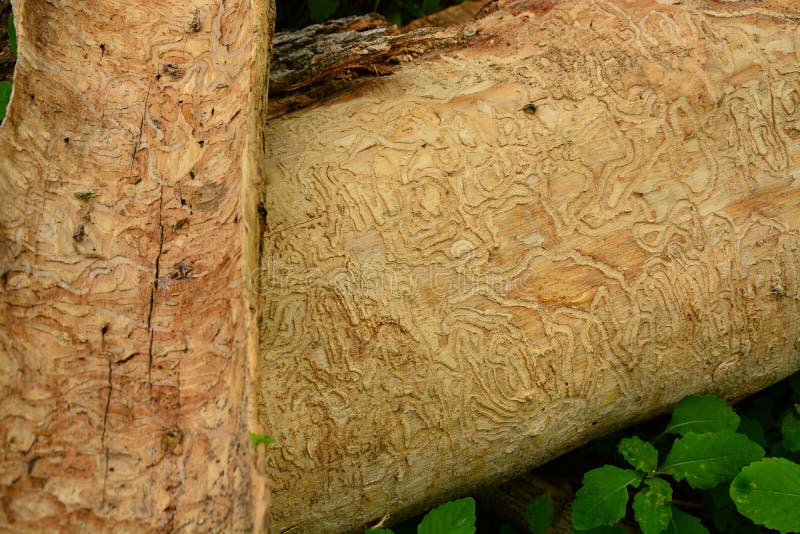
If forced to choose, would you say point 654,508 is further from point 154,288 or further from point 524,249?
point 154,288

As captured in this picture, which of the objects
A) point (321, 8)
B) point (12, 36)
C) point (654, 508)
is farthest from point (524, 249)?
point (321, 8)

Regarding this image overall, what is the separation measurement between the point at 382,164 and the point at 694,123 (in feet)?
3.06

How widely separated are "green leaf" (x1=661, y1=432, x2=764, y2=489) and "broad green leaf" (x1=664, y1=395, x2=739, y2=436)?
6 centimetres

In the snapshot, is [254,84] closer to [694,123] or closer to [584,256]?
[584,256]

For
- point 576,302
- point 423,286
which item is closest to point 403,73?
point 423,286

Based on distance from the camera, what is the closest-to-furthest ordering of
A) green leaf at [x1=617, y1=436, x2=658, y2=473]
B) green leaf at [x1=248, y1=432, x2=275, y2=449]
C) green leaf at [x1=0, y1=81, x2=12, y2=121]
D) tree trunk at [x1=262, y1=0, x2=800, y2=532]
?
green leaf at [x1=248, y1=432, x2=275, y2=449]
tree trunk at [x1=262, y1=0, x2=800, y2=532]
green leaf at [x1=617, y1=436, x2=658, y2=473]
green leaf at [x1=0, y1=81, x2=12, y2=121]

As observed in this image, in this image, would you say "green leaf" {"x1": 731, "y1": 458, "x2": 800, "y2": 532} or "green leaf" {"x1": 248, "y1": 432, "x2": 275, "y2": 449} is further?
"green leaf" {"x1": 731, "y1": 458, "x2": 800, "y2": 532}

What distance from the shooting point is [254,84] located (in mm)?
1692

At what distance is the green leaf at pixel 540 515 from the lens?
7.59 ft

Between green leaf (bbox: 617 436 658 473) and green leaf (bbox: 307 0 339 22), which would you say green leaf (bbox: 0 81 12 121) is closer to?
green leaf (bbox: 307 0 339 22)

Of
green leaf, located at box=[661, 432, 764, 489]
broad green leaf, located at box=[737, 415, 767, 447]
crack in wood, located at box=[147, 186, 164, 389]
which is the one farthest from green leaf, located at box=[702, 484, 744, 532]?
crack in wood, located at box=[147, 186, 164, 389]

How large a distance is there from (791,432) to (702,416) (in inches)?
20.2

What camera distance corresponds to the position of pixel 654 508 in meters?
2.04

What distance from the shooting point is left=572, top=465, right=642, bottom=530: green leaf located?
6.65 ft
